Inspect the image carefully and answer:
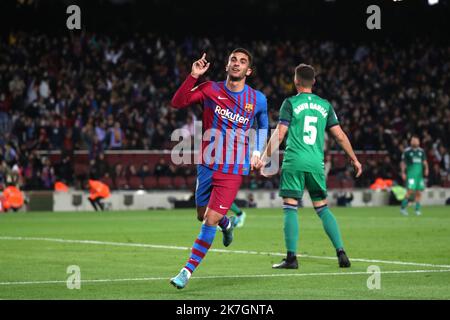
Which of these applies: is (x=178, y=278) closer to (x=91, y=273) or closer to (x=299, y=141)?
(x=91, y=273)

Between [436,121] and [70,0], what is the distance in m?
14.9

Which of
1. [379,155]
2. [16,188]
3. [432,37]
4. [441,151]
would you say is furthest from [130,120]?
[432,37]

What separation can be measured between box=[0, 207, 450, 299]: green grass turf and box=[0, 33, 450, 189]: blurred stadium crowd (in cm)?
658

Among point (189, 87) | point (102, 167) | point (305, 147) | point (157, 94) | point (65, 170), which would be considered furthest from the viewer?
point (157, 94)

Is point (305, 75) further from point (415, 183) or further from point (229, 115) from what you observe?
point (415, 183)

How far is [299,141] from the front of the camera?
12414 mm

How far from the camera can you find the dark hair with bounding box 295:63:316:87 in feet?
40.1

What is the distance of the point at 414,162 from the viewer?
27250 mm

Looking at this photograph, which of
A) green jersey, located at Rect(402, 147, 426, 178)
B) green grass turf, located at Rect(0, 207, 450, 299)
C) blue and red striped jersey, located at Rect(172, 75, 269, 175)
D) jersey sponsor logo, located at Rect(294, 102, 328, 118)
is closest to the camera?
green grass turf, located at Rect(0, 207, 450, 299)

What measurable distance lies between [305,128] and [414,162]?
15466 millimetres

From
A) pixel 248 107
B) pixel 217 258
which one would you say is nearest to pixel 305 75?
pixel 248 107

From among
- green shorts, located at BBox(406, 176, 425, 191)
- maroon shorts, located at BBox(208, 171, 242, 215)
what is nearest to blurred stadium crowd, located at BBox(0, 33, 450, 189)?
green shorts, located at BBox(406, 176, 425, 191)
